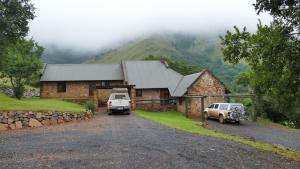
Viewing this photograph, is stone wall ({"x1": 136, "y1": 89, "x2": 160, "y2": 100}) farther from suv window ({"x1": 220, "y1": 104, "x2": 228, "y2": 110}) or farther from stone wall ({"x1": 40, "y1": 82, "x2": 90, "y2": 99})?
suv window ({"x1": 220, "y1": 104, "x2": 228, "y2": 110})

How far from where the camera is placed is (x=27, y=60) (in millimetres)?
45531

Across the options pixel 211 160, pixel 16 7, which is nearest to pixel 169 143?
pixel 211 160

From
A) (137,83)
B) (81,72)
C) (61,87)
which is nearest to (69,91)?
→ (61,87)

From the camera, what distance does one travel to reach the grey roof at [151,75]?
4596 centimetres

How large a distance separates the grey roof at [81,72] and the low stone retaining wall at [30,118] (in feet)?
76.9

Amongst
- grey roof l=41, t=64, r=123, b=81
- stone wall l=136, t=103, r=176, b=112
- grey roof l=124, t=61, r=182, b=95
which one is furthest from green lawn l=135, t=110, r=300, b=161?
grey roof l=41, t=64, r=123, b=81

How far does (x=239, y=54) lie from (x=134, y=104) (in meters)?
27.2

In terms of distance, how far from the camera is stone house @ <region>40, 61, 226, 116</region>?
41812 mm

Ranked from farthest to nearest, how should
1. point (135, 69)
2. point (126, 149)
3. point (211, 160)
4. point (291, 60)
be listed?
point (135, 69)
point (126, 149)
point (291, 60)
point (211, 160)

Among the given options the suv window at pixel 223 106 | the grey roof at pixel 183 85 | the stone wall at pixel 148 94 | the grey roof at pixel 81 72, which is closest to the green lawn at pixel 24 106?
the suv window at pixel 223 106

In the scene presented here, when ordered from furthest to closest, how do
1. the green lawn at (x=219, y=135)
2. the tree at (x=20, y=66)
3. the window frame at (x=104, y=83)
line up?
the window frame at (x=104, y=83) → the tree at (x=20, y=66) → the green lawn at (x=219, y=135)

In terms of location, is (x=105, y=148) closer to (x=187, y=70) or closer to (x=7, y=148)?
(x=7, y=148)

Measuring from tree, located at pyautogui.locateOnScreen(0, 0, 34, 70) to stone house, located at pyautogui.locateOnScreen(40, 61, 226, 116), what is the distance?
16.6 metres

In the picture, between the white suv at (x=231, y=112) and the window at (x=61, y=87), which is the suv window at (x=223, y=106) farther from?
the window at (x=61, y=87)
